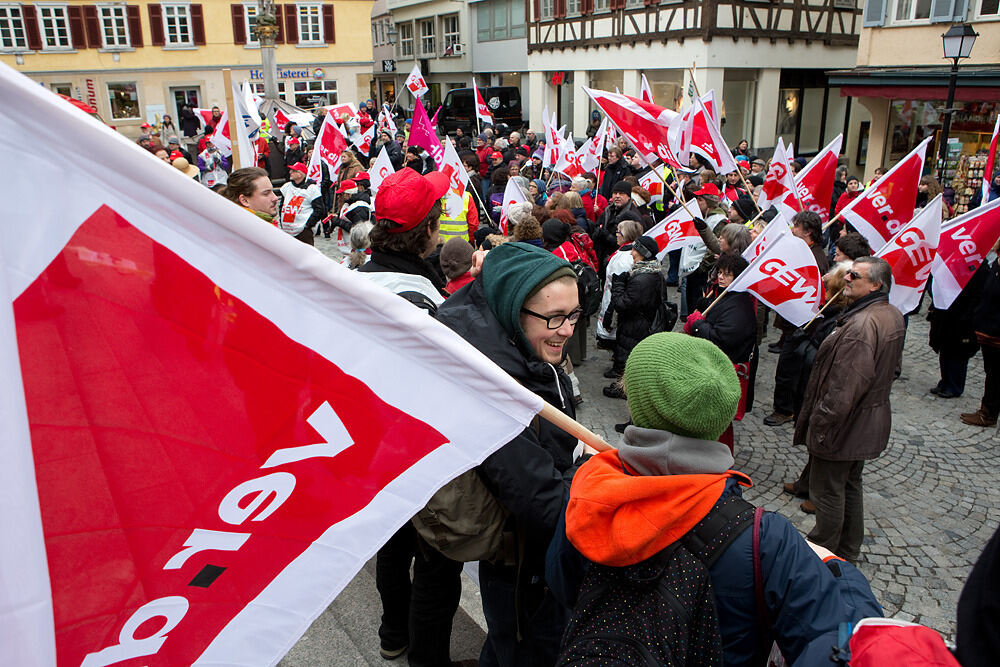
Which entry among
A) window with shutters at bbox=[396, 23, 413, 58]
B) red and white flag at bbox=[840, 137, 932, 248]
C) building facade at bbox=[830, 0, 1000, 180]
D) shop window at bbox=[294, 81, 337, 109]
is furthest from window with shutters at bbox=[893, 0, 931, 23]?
window with shutters at bbox=[396, 23, 413, 58]

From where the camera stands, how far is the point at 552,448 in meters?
2.24

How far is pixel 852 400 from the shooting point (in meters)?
3.85

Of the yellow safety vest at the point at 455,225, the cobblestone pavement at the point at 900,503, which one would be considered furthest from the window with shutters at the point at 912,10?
the yellow safety vest at the point at 455,225

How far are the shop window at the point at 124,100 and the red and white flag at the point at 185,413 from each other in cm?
4065

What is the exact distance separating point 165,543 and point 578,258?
5278 mm

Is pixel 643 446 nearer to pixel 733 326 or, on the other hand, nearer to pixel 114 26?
pixel 733 326

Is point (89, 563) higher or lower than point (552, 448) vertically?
higher

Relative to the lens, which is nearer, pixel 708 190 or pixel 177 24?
pixel 708 190

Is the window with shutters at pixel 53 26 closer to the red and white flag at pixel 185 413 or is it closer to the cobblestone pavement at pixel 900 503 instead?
the cobblestone pavement at pixel 900 503

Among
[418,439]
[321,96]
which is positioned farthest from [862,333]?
[321,96]

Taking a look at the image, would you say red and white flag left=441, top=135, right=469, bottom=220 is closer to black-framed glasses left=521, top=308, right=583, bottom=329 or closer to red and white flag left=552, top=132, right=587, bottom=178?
red and white flag left=552, top=132, right=587, bottom=178

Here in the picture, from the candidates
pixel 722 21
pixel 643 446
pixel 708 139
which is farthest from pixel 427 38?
pixel 643 446

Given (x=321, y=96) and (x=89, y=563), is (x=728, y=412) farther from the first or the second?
(x=321, y=96)

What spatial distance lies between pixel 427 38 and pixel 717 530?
4604cm
